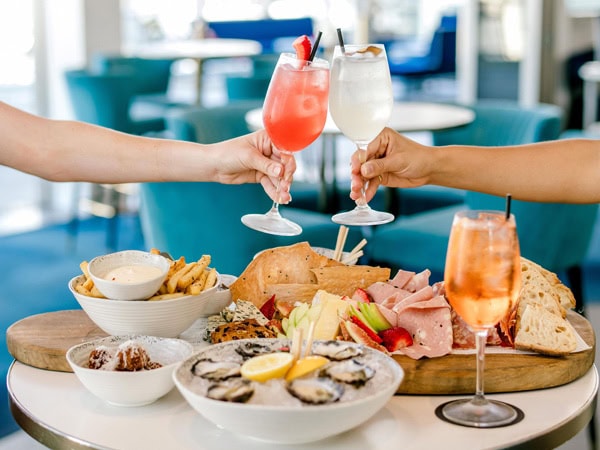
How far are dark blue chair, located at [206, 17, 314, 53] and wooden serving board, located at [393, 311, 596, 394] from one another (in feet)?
31.7

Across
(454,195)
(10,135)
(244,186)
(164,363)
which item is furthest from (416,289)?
(454,195)

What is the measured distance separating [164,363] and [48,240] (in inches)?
182

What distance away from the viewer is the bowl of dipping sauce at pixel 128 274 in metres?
1.34

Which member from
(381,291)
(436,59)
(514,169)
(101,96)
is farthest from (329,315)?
(436,59)

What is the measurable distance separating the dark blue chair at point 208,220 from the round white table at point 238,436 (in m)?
2.04

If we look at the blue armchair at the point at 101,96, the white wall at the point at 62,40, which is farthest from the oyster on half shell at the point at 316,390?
the white wall at the point at 62,40

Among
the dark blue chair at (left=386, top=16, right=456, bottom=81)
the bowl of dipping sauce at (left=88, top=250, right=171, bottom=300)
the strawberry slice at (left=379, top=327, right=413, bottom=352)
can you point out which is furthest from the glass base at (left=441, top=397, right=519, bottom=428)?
the dark blue chair at (left=386, top=16, right=456, bottom=81)

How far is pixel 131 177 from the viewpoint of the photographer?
6.43 ft

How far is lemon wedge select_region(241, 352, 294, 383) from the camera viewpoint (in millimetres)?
1119

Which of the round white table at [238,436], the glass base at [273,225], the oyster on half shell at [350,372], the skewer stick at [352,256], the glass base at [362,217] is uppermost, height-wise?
the glass base at [362,217]

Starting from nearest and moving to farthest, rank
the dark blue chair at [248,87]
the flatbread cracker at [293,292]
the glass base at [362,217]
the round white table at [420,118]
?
the flatbread cracker at [293,292] → the glass base at [362,217] → the round white table at [420,118] → the dark blue chair at [248,87]

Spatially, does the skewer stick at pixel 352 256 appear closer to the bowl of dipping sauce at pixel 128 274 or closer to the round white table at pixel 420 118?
the bowl of dipping sauce at pixel 128 274

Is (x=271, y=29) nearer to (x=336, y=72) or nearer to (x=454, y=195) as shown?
(x=454, y=195)

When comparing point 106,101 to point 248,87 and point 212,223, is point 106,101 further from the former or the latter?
point 212,223
